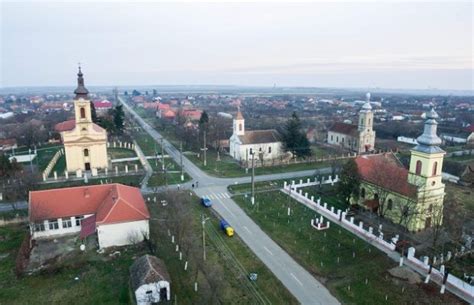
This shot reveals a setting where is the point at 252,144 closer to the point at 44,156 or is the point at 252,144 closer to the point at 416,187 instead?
the point at 416,187

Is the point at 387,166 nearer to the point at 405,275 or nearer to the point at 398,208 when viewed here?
the point at 398,208

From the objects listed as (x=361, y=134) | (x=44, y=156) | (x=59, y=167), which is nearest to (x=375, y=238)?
(x=361, y=134)

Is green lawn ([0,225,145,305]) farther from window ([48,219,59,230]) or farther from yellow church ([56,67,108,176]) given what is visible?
yellow church ([56,67,108,176])

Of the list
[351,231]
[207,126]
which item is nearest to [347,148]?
[207,126]

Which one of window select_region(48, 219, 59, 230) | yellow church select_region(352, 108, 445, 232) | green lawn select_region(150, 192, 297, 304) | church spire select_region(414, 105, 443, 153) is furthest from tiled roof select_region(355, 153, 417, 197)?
window select_region(48, 219, 59, 230)

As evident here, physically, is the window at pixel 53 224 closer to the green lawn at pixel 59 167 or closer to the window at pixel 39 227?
the window at pixel 39 227

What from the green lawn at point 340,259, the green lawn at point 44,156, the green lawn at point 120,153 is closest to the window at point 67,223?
the green lawn at point 340,259
